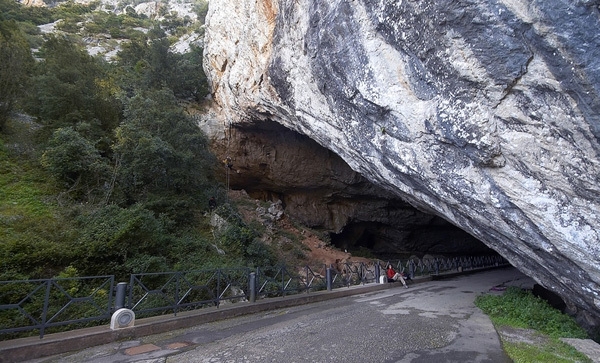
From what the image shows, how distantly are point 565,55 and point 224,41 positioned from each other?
1325 centimetres

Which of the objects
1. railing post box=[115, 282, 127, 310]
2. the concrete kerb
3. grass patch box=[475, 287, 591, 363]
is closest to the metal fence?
railing post box=[115, 282, 127, 310]

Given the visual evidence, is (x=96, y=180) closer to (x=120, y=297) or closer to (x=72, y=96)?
(x=72, y=96)

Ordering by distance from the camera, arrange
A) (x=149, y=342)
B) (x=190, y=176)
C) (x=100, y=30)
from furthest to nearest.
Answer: (x=100, y=30) < (x=190, y=176) < (x=149, y=342)

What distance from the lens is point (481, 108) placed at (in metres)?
5.54

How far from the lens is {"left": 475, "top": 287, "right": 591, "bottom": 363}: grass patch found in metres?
4.90

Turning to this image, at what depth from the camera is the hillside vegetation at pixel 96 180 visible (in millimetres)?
7898

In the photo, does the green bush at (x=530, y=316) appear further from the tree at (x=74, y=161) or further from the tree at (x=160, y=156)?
the tree at (x=74, y=161)

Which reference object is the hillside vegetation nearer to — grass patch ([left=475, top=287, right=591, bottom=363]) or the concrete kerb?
the concrete kerb

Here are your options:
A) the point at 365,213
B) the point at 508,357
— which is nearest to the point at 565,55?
the point at 508,357

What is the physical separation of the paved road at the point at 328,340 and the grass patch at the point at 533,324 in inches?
10.1

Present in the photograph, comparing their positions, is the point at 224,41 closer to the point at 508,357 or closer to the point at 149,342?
the point at 149,342

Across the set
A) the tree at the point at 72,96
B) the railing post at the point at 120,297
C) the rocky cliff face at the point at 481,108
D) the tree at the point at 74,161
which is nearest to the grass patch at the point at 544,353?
the rocky cliff face at the point at 481,108

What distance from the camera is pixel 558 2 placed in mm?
4160

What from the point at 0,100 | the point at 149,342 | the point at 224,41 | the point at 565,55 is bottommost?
the point at 149,342
